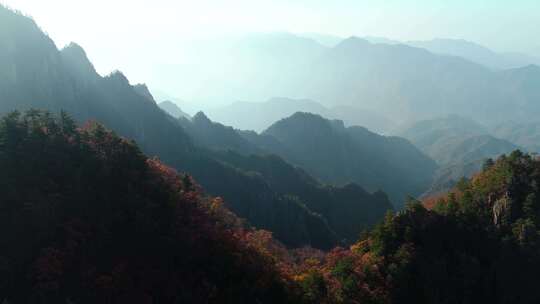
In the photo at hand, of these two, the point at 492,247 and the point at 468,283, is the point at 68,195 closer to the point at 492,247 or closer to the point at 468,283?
the point at 468,283

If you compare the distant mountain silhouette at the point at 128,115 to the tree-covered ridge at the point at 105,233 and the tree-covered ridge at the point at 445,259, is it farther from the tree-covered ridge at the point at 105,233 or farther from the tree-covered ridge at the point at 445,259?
the tree-covered ridge at the point at 105,233

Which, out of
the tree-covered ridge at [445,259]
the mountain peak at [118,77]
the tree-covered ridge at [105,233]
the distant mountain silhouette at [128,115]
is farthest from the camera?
the mountain peak at [118,77]

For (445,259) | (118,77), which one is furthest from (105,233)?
(118,77)

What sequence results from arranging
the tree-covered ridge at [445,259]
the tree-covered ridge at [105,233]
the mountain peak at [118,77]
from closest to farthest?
the tree-covered ridge at [105,233] < the tree-covered ridge at [445,259] < the mountain peak at [118,77]

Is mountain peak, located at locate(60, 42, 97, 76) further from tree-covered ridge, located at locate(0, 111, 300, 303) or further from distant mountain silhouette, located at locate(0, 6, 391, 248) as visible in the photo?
tree-covered ridge, located at locate(0, 111, 300, 303)

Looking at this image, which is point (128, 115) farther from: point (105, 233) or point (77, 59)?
point (105, 233)

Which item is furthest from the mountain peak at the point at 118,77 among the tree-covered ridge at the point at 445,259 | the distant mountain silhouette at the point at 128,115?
the tree-covered ridge at the point at 445,259

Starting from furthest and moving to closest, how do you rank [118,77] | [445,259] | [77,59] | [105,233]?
1. [118,77]
2. [77,59]
3. [445,259]
4. [105,233]

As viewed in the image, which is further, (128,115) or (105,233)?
(128,115)

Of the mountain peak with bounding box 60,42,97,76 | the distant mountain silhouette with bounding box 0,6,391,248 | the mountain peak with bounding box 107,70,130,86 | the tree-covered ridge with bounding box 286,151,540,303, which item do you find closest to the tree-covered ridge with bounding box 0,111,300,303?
the tree-covered ridge with bounding box 286,151,540,303
